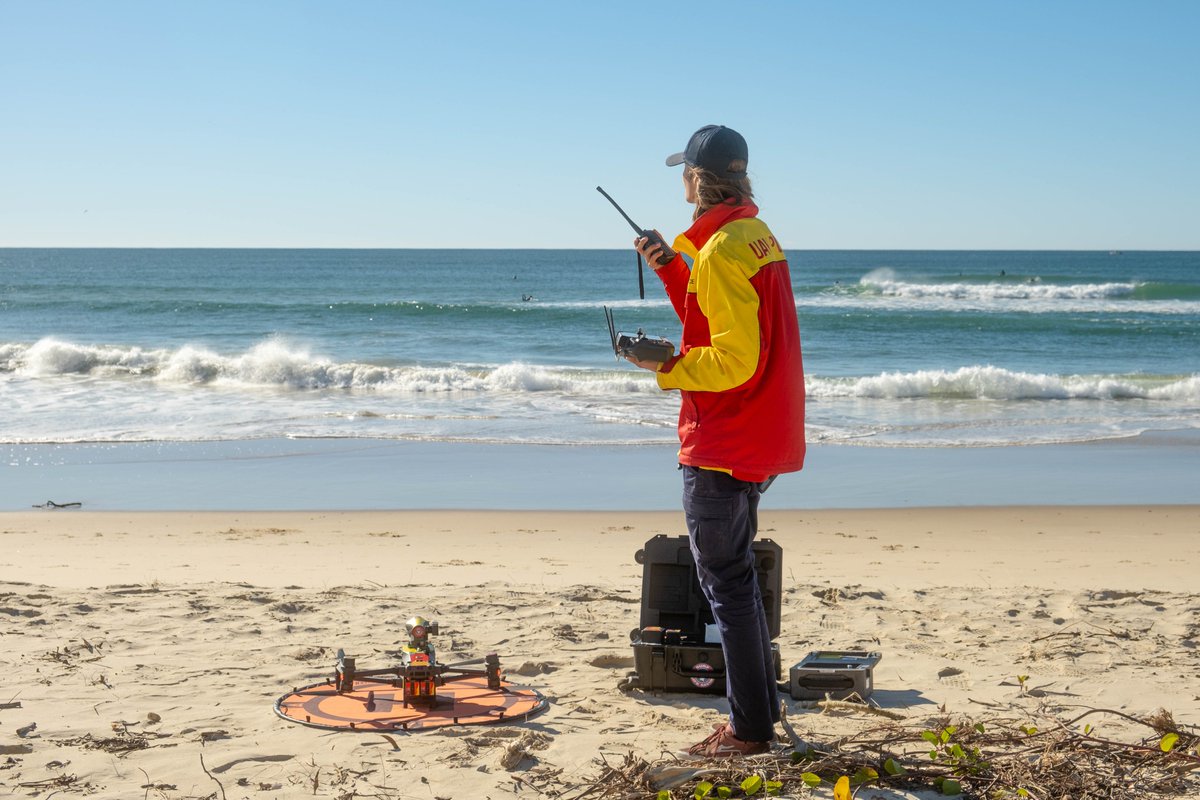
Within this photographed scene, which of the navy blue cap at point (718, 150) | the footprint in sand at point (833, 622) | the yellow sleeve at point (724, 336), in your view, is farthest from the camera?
the footprint in sand at point (833, 622)

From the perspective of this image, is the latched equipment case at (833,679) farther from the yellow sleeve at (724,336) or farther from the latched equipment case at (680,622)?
the yellow sleeve at (724,336)

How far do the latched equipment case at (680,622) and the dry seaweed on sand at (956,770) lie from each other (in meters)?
0.81

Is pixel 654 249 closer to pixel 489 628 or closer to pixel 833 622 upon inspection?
pixel 489 628

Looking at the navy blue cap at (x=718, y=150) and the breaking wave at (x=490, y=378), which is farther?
the breaking wave at (x=490, y=378)

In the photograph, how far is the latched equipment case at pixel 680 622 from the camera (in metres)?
4.16

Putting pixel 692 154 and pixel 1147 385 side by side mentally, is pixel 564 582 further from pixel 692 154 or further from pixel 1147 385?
pixel 1147 385

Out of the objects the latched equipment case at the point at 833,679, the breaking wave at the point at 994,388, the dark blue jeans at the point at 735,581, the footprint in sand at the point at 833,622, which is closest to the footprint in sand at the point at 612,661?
the latched equipment case at the point at 833,679

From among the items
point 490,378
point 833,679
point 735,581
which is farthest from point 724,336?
point 490,378

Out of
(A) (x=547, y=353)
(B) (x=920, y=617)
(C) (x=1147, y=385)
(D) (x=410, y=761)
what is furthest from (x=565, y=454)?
(A) (x=547, y=353)

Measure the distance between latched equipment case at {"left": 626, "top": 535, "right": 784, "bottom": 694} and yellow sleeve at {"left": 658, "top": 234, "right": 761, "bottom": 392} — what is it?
4.21ft

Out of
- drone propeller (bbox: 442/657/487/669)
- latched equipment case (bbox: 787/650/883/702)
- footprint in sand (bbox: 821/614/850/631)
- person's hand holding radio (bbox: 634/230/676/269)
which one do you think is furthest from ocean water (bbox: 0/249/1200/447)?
person's hand holding radio (bbox: 634/230/676/269)

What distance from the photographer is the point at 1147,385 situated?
19641 millimetres

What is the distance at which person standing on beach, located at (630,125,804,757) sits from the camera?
9.78 feet

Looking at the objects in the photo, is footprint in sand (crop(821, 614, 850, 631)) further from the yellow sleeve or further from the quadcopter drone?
the yellow sleeve
